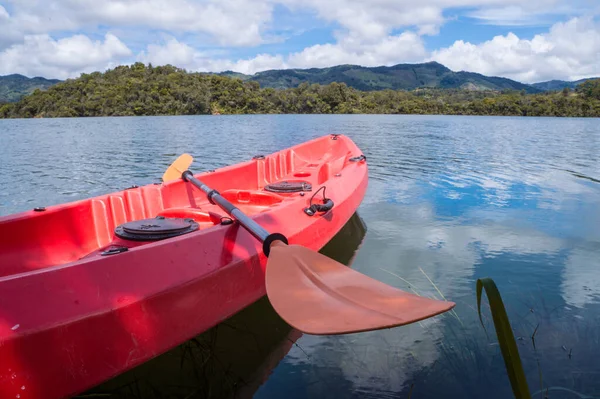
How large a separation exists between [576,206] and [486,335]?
627 cm

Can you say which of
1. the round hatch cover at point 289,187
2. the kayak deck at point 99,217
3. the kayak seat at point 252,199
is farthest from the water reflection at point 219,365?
the round hatch cover at point 289,187

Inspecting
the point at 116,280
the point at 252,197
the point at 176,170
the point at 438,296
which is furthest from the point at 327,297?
the point at 176,170

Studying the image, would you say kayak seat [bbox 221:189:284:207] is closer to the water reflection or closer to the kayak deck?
the kayak deck

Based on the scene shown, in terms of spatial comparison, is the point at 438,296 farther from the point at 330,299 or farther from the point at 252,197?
the point at 252,197

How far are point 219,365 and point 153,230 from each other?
4.16 ft

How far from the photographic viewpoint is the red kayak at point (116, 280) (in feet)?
7.82

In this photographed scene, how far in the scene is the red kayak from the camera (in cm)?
238

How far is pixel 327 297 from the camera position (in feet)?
9.03

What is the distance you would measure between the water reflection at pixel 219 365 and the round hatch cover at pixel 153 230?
927 mm

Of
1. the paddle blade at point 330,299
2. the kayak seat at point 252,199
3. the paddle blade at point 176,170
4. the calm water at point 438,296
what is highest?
the paddle blade at point 176,170

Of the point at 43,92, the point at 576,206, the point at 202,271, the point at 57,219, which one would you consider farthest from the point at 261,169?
the point at 43,92

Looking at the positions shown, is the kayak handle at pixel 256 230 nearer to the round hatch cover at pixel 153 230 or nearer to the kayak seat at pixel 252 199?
the round hatch cover at pixel 153 230

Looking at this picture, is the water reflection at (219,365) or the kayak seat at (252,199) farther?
the kayak seat at (252,199)

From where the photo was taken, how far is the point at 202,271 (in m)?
3.20
